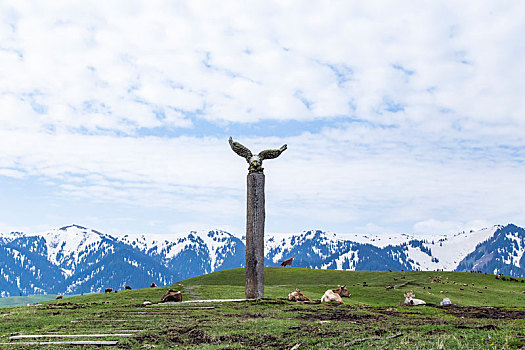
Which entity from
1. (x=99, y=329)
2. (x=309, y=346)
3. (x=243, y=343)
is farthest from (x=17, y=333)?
(x=309, y=346)

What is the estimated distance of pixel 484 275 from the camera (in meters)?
70.6

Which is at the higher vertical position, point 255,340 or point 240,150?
point 240,150

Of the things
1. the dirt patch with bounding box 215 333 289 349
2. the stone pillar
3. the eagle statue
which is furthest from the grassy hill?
the dirt patch with bounding box 215 333 289 349

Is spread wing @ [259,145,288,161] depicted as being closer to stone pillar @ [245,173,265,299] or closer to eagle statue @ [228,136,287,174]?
eagle statue @ [228,136,287,174]

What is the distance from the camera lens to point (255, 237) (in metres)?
34.2

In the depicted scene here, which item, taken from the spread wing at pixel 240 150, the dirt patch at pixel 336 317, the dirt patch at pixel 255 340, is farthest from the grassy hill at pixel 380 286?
the dirt patch at pixel 255 340

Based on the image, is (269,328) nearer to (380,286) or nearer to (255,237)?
(255,237)

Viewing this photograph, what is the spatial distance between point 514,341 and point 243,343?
26.3 feet

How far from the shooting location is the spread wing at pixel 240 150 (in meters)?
36.5

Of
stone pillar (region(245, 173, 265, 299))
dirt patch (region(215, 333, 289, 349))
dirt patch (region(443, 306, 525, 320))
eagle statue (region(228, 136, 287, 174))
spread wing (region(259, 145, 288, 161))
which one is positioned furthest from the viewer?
spread wing (region(259, 145, 288, 161))

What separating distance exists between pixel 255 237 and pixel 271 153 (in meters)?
7.12

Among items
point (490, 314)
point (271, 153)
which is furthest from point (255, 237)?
point (490, 314)

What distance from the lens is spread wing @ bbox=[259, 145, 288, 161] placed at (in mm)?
36438

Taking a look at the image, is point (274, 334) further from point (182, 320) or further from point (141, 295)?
point (141, 295)
